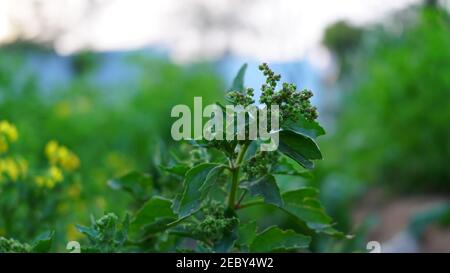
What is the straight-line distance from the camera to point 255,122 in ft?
3.79

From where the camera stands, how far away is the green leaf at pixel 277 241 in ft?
4.19

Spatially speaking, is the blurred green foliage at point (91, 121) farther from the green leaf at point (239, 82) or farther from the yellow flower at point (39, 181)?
the green leaf at point (239, 82)

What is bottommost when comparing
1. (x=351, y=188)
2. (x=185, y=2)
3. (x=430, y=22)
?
(x=351, y=188)

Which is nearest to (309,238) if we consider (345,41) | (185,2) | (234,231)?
(234,231)

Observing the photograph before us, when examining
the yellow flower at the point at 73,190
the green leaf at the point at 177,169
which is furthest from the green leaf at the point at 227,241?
the yellow flower at the point at 73,190

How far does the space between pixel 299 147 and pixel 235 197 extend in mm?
197

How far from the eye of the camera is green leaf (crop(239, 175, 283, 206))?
1.22m

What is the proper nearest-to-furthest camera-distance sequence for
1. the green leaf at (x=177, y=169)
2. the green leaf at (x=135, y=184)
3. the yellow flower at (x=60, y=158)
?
the green leaf at (x=177, y=169)
the green leaf at (x=135, y=184)
the yellow flower at (x=60, y=158)

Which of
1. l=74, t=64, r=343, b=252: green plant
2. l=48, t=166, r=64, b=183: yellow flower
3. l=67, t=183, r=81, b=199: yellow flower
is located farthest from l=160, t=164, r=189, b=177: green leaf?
l=67, t=183, r=81, b=199: yellow flower

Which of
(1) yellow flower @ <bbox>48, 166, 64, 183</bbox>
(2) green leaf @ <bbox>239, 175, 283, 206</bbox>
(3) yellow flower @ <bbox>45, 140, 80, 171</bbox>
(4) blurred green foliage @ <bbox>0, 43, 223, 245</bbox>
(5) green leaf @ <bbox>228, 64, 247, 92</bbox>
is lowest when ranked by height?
(2) green leaf @ <bbox>239, 175, 283, 206</bbox>

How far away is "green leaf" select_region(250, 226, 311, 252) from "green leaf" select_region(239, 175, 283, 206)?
0.08 m

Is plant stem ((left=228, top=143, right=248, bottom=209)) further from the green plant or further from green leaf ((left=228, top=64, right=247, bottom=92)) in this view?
green leaf ((left=228, top=64, right=247, bottom=92))
